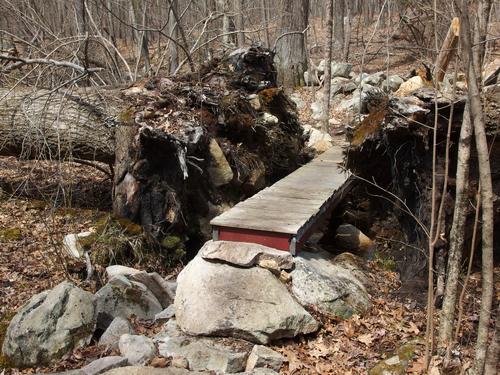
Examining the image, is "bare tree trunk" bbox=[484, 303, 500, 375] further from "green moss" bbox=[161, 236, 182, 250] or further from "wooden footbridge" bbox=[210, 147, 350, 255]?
"green moss" bbox=[161, 236, 182, 250]

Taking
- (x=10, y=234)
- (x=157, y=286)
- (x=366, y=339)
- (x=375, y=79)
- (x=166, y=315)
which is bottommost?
(x=366, y=339)

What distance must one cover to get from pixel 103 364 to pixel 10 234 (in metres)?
3.60

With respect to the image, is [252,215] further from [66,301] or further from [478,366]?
[478,366]

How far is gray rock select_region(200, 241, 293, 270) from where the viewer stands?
481 cm

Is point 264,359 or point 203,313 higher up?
point 203,313

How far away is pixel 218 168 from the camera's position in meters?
6.99

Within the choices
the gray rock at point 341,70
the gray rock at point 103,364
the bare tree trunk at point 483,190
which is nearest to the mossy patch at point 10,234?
the gray rock at point 103,364

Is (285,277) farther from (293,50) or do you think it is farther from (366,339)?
(293,50)

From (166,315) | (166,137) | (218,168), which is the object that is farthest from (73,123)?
(166,315)

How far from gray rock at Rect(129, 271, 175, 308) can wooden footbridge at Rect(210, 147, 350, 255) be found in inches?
30.1

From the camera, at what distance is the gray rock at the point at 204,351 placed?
3.96 metres

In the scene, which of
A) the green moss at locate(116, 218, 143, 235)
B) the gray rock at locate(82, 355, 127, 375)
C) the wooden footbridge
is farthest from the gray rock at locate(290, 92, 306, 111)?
the gray rock at locate(82, 355, 127, 375)

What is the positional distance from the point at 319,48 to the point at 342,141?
15.9 metres

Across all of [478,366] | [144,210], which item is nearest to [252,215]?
[144,210]
